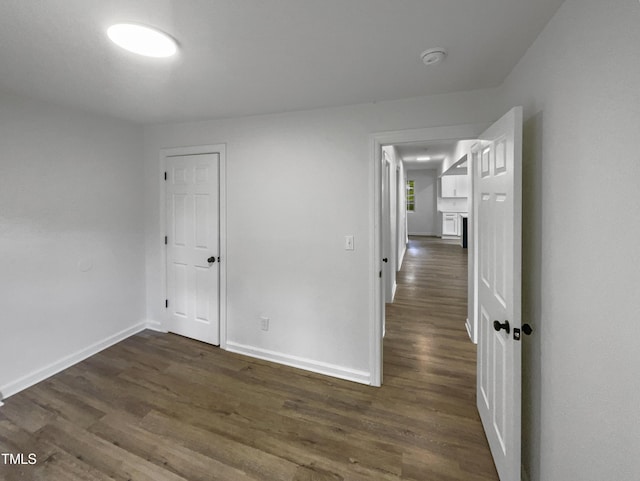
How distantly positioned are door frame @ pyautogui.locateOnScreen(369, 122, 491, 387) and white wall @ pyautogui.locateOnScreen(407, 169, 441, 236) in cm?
938

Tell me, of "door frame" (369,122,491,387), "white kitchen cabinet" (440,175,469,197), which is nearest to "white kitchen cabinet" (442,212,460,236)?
"white kitchen cabinet" (440,175,469,197)

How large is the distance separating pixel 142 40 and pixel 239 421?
2.33 meters

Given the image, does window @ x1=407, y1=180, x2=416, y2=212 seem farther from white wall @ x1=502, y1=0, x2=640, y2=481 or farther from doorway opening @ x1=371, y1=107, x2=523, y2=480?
white wall @ x1=502, y1=0, x2=640, y2=481

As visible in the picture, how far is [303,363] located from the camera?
8.82 feet

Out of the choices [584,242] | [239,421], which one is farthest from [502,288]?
[239,421]

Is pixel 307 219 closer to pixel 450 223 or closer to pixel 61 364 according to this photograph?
pixel 61 364

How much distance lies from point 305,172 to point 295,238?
1.95 feet

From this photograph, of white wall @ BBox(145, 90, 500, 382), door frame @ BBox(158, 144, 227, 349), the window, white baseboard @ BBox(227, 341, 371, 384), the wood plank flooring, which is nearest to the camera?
the wood plank flooring

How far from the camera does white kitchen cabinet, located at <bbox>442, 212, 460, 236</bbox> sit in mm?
10398

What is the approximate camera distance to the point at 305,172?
257 cm

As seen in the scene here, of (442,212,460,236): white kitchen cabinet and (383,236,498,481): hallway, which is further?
(442,212,460,236): white kitchen cabinet

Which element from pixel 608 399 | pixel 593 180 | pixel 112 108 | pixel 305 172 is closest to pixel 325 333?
pixel 305 172

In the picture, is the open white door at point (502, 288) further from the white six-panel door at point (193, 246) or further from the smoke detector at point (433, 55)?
the white six-panel door at point (193, 246)

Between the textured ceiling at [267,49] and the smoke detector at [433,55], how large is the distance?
0.03 m
